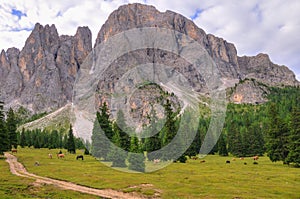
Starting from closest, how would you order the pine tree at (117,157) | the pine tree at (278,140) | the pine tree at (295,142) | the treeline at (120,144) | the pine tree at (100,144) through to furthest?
the treeline at (120,144)
the pine tree at (117,157)
the pine tree at (295,142)
the pine tree at (100,144)
the pine tree at (278,140)

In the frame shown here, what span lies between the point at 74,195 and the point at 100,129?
37.6 meters

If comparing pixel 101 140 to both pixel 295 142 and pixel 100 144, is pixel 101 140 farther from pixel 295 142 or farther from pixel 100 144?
pixel 295 142

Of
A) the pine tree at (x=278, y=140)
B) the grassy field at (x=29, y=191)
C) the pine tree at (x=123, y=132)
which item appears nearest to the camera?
the grassy field at (x=29, y=191)

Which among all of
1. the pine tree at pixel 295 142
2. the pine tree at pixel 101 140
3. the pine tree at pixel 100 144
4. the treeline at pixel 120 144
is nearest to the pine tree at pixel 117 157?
the treeline at pixel 120 144

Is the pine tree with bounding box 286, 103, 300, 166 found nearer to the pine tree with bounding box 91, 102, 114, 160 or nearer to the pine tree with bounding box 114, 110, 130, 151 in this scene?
the pine tree with bounding box 114, 110, 130, 151

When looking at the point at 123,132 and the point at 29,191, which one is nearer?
the point at 29,191

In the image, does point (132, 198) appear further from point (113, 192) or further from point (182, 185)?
point (182, 185)

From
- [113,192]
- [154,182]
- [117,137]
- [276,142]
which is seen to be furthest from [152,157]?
[113,192]

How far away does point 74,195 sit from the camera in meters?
28.1

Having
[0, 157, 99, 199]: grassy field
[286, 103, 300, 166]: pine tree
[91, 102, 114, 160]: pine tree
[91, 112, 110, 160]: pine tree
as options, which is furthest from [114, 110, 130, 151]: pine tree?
[286, 103, 300, 166]: pine tree

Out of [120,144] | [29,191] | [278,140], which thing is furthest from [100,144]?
[278,140]

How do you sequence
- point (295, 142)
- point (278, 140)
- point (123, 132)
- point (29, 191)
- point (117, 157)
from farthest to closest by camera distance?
point (123, 132), point (278, 140), point (295, 142), point (117, 157), point (29, 191)

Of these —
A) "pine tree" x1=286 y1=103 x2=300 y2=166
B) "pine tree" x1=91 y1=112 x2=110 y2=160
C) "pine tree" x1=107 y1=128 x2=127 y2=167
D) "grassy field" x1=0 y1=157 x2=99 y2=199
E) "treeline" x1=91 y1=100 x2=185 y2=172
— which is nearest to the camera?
"grassy field" x1=0 y1=157 x2=99 y2=199

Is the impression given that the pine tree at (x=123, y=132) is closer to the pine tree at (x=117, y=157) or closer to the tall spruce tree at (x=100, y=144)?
the tall spruce tree at (x=100, y=144)
